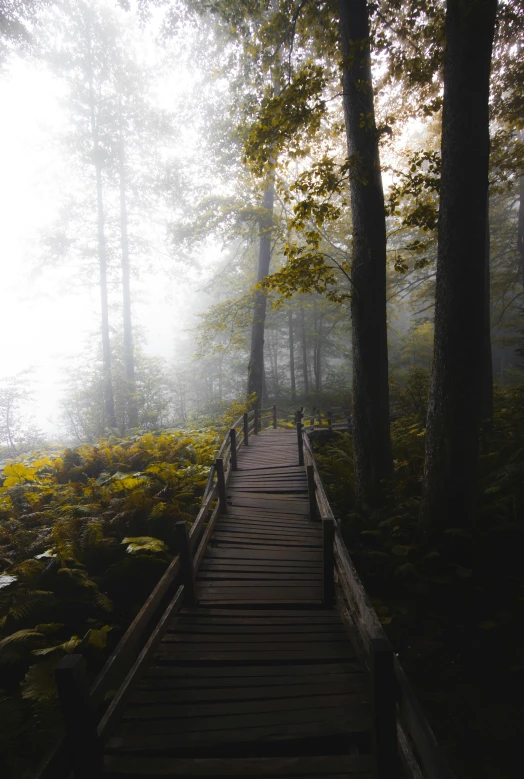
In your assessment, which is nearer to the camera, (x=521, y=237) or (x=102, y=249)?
(x=521, y=237)

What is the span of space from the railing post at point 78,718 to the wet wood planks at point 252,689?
206 millimetres

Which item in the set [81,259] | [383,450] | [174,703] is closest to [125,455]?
[383,450]

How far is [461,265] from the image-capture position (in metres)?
4.90

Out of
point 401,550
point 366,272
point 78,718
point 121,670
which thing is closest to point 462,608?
point 401,550

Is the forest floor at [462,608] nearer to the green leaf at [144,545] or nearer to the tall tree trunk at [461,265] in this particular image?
the tall tree trunk at [461,265]

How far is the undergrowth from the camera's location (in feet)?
11.1

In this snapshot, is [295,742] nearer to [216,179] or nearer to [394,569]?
[394,569]

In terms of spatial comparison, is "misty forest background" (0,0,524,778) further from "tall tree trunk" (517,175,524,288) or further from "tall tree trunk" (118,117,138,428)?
"tall tree trunk" (517,175,524,288)

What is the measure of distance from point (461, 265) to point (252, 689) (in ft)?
18.4

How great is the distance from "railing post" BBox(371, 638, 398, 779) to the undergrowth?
2946 mm

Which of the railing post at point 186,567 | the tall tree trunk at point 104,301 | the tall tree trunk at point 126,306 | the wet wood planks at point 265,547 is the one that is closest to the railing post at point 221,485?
the wet wood planks at point 265,547

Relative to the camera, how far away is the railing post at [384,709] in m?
2.26

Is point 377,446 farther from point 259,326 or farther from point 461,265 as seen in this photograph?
point 259,326

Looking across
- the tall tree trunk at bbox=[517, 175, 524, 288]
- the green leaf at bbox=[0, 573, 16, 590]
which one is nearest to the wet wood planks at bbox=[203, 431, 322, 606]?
the green leaf at bbox=[0, 573, 16, 590]
